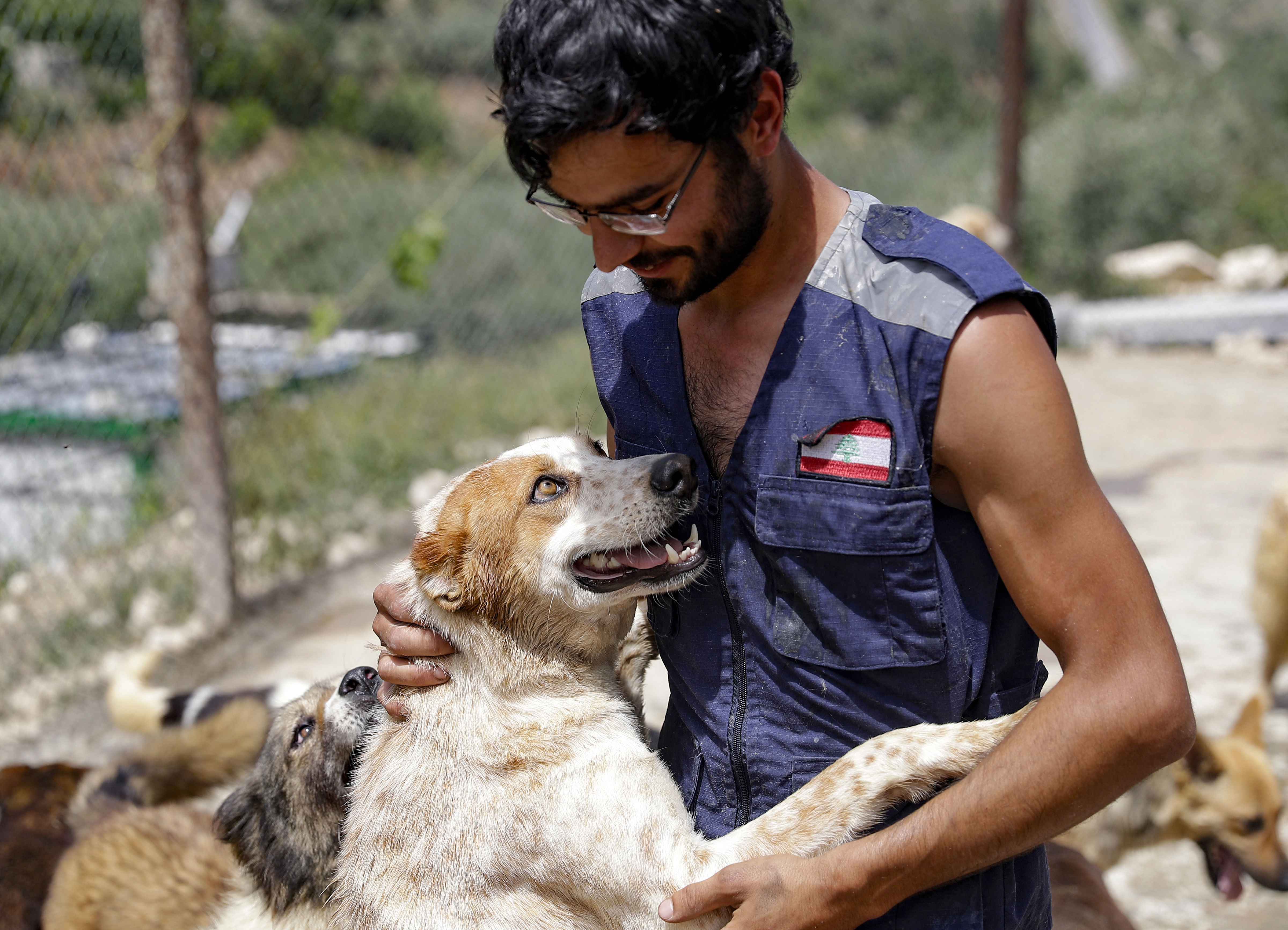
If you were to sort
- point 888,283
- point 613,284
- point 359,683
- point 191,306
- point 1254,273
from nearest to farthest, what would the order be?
point 888,283
point 613,284
point 359,683
point 191,306
point 1254,273

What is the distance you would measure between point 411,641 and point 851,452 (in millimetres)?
1066

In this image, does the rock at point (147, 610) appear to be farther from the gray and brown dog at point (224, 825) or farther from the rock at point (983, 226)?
the rock at point (983, 226)

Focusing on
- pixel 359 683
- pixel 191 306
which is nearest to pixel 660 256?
pixel 359 683

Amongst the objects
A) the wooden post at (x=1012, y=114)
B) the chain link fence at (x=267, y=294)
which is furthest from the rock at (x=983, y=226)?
the chain link fence at (x=267, y=294)

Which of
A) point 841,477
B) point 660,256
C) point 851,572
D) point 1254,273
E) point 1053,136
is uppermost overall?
point 660,256

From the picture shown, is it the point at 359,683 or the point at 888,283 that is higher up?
the point at 888,283

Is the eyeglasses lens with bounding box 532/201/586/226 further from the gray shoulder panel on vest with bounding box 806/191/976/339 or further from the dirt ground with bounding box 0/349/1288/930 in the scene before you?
the dirt ground with bounding box 0/349/1288/930

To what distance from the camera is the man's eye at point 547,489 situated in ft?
7.66

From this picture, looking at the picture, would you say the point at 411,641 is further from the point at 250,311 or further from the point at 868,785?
the point at 250,311

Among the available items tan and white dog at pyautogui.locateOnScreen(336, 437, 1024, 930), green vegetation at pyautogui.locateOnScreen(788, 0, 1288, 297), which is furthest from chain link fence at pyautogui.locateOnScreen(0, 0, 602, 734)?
green vegetation at pyautogui.locateOnScreen(788, 0, 1288, 297)

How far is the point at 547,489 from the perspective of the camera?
235cm

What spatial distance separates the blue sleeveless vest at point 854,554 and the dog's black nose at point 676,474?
0.07 feet

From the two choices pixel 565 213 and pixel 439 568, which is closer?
pixel 565 213

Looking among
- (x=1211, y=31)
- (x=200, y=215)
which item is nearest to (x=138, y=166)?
(x=200, y=215)
